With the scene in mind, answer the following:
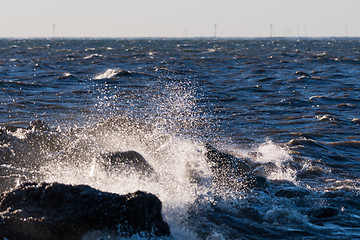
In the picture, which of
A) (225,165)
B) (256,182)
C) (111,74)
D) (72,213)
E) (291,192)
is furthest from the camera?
(111,74)

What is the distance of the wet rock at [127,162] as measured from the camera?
7797 mm

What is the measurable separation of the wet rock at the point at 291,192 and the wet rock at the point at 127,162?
211 centimetres

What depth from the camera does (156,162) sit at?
8.83 metres

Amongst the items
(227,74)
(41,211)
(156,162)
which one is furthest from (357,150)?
(227,74)

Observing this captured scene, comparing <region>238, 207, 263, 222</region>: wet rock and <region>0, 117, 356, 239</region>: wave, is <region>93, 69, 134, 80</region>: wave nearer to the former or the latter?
<region>0, 117, 356, 239</region>: wave

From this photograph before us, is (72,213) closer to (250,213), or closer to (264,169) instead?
(250,213)

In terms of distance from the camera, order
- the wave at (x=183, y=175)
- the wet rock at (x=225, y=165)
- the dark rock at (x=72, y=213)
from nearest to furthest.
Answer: the dark rock at (x=72, y=213)
the wave at (x=183, y=175)
the wet rock at (x=225, y=165)

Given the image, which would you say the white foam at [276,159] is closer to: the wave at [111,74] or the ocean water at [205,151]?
the ocean water at [205,151]

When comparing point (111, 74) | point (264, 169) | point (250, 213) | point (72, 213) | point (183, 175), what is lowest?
point (250, 213)

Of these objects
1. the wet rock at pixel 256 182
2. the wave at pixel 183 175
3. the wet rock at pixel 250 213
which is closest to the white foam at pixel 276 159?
the wave at pixel 183 175

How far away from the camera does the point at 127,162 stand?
26.0 ft

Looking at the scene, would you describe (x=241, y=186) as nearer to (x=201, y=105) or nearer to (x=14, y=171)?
(x=14, y=171)

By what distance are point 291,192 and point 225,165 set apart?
1390 mm

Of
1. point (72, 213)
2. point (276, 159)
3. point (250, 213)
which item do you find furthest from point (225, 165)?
point (72, 213)
